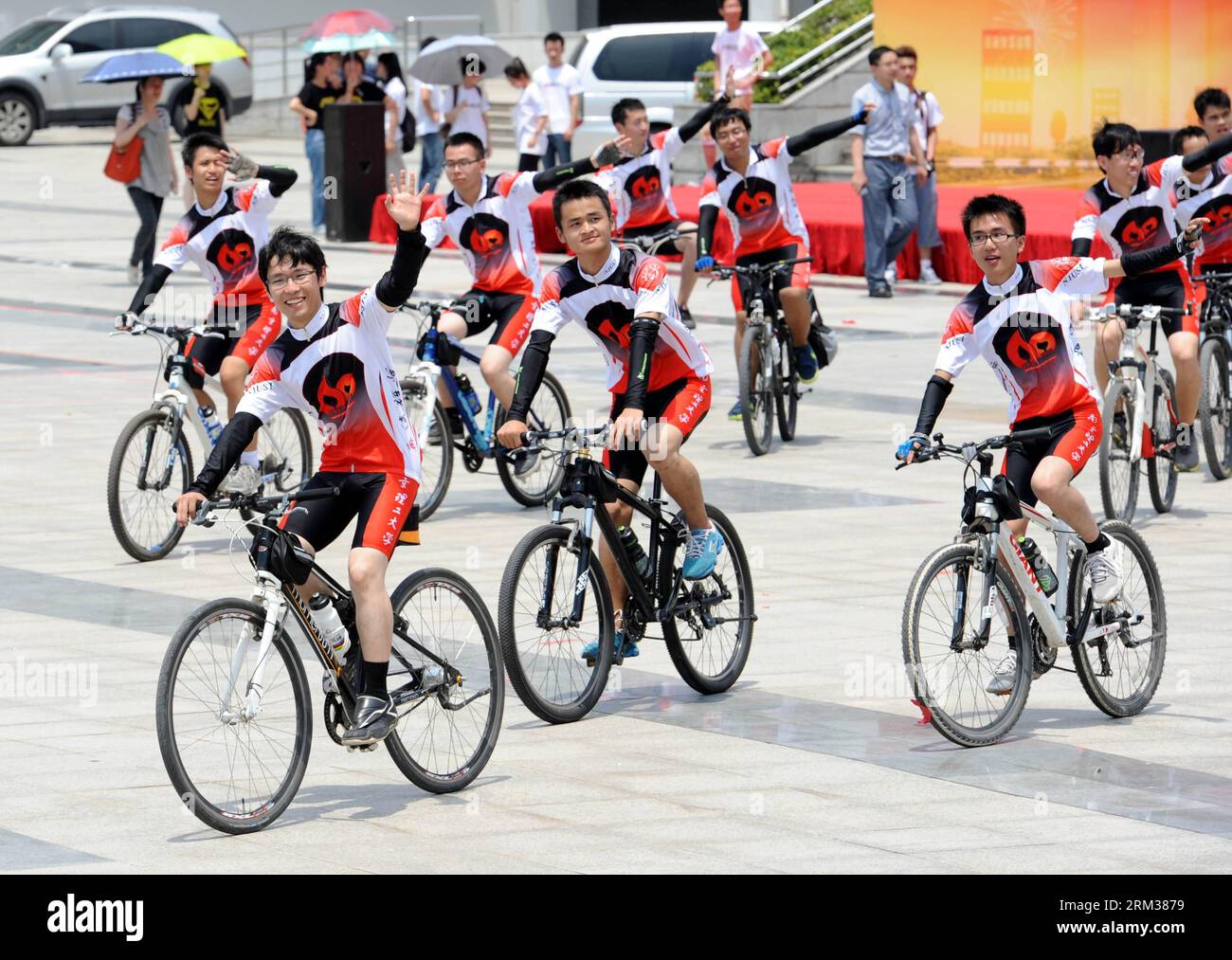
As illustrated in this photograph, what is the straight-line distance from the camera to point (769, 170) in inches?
609

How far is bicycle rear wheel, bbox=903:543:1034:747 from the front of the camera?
316 inches

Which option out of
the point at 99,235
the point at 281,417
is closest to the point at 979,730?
the point at 281,417

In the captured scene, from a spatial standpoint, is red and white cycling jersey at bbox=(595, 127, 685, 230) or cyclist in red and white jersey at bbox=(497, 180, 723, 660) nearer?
cyclist in red and white jersey at bbox=(497, 180, 723, 660)

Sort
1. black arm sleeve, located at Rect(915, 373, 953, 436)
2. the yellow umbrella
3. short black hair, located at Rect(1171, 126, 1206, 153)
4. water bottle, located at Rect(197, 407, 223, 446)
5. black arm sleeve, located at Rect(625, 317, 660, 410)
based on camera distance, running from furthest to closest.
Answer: the yellow umbrella, short black hair, located at Rect(1171, 126, 1206, 153), water bottle, located at Rect(197, 407, 223, 446), black arm sleeve, located at Rect(625, 317, 660, 410), black arm sleeve, located at Rect(915, 373, 953, 436)

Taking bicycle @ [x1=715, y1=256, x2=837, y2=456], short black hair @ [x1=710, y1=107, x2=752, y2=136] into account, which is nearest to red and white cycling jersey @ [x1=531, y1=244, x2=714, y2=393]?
bicycle @ [x1=715, y1=256, x2=837, y2=456]

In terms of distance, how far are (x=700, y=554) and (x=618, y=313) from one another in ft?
3.38

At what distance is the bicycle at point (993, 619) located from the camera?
8086 mm

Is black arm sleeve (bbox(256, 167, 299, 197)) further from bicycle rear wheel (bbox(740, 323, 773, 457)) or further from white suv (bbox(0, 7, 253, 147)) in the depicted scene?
white suv (bbox(0, 7, 253, 147))

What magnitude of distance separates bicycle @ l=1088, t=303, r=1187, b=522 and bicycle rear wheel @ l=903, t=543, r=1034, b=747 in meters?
3.92

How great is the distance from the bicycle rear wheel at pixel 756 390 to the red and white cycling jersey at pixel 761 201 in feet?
3.04

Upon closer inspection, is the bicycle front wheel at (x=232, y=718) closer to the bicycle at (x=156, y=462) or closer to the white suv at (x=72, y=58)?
the bicycle at (x=156, y=462)

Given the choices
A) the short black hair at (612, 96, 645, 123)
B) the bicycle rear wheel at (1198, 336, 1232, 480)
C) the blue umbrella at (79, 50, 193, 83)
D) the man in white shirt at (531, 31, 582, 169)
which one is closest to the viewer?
the bicycle rear wheel at (1198, 336, 1232, 480)

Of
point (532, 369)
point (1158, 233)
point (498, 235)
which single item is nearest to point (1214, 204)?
point (1158, 233)
